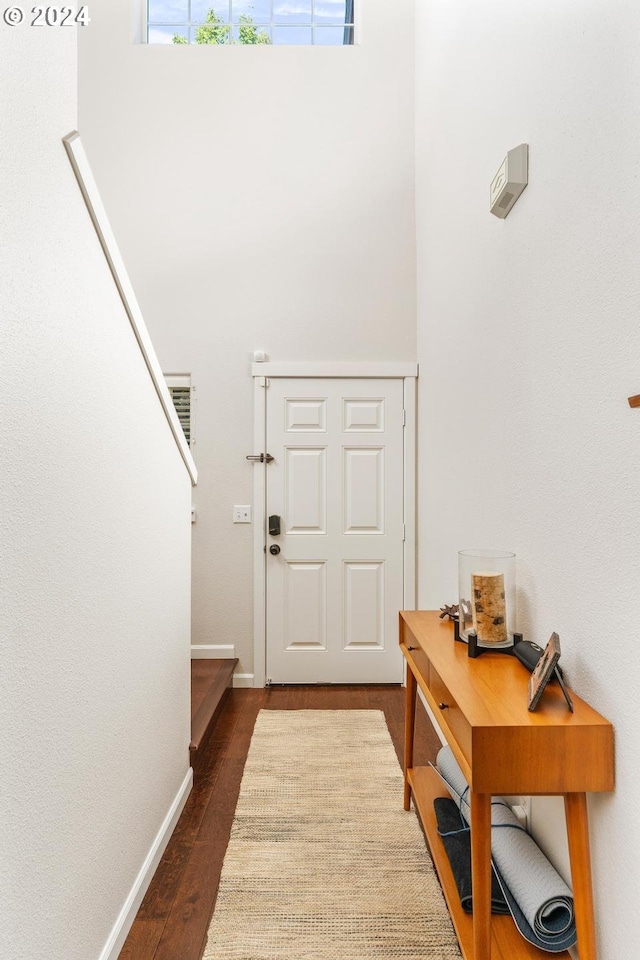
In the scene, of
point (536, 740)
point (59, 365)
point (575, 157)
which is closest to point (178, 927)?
point (536, 740)

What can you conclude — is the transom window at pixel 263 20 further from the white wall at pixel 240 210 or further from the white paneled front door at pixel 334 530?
the white paneled front door at pixel 334 530

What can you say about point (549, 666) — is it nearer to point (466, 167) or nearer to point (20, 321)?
point (20, 321)

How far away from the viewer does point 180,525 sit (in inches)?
92.1

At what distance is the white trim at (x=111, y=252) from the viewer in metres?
1.39

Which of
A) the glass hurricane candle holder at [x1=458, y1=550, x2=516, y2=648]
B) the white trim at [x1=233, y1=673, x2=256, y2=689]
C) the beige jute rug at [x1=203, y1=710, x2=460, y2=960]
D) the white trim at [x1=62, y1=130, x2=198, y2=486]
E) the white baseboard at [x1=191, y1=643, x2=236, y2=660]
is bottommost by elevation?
the beige jute rug at [x1=203, y1=710, x2=460, y2=960]

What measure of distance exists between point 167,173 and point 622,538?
368 cm

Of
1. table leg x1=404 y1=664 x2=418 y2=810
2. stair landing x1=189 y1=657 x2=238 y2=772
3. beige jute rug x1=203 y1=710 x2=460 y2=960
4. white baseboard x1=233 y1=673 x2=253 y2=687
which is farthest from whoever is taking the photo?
white baseboard x1=233 y1=673 x2=253 y2=687

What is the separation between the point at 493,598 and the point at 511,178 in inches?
48.1

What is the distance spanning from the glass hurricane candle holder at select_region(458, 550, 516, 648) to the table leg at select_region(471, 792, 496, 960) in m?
0.48

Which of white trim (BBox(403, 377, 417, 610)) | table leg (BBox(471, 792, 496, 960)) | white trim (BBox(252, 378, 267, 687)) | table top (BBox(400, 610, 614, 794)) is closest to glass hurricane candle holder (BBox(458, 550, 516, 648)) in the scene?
table top (BBox(400, 610, 614, 794))

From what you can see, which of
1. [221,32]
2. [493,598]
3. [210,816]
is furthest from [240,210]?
[210,816]

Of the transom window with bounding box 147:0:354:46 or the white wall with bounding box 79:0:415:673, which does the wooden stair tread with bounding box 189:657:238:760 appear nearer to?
the white wall with bounding box 79:0:415:673

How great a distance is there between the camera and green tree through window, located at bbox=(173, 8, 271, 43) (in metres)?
4.04

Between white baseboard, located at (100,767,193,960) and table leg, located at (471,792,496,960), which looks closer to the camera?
table leg, located at (471,792,496,960)
